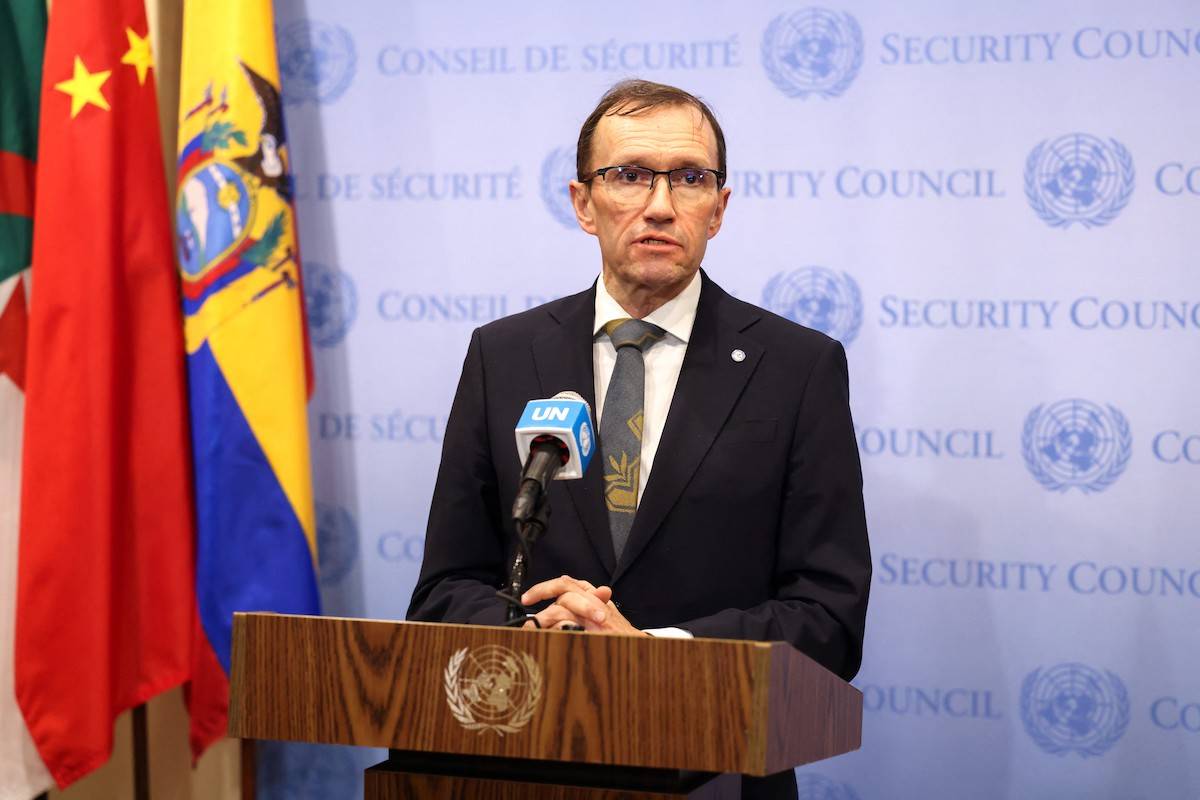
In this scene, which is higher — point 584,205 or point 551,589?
point 584,205

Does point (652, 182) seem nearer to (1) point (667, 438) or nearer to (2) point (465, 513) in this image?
(1) point (667, 438)

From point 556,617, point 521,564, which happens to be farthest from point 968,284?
point 521,564

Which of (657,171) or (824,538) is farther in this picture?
(657,171)

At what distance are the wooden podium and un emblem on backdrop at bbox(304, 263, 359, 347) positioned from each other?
7.10ft

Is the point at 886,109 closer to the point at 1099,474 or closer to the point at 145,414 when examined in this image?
the point at 1099,474

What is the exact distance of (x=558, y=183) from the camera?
350 cm

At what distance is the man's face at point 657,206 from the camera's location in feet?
7.69

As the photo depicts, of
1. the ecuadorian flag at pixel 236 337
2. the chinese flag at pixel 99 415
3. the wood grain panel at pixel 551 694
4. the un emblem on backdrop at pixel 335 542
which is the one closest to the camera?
the wood grain panel at pixel 551 694

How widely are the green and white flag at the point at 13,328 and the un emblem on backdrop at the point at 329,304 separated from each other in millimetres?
769

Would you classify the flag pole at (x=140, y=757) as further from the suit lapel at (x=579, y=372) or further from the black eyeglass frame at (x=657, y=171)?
the black eyeglass frame at (x=657, y=171)

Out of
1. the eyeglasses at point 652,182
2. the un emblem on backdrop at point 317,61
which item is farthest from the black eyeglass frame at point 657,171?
the un emblem on backdrop at point 317,61

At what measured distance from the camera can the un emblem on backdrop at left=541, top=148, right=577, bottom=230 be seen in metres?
3.49

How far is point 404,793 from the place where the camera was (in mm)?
1578

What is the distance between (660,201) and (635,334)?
261 mm
